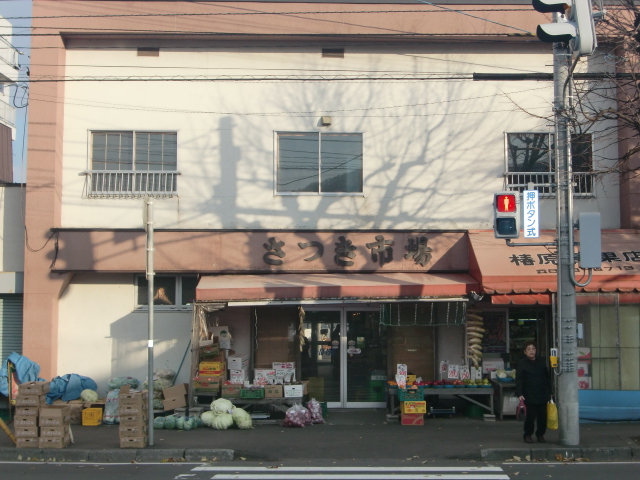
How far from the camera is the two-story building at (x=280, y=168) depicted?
14.0 meters

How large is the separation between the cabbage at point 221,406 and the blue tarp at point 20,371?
3846mm

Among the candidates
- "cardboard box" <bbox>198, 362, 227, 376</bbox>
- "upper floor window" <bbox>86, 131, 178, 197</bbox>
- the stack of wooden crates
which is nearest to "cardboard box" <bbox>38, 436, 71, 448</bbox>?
the stack of wooden crates

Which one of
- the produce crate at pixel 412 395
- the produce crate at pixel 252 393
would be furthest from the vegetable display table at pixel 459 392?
the produce crate at pixel 252 393

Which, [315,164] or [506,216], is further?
[315,164]

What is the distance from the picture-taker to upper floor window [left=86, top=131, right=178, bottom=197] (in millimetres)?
14438

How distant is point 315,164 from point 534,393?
677 cm

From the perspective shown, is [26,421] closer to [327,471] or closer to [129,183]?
[327,471]

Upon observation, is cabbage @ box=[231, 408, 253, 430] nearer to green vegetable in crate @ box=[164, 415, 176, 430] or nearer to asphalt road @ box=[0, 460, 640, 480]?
green vegetable in crate @ box=[164, 415, 176, 430]

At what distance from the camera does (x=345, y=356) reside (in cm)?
1428

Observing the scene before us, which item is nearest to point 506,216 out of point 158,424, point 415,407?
point 415,407

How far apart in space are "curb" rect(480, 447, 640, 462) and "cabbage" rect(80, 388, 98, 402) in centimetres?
794

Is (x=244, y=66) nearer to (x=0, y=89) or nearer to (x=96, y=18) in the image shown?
(x=96, y=18)

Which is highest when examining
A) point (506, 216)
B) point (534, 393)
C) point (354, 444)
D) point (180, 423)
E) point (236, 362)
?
point (506, 216)

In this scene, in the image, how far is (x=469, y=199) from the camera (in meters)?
14.3
